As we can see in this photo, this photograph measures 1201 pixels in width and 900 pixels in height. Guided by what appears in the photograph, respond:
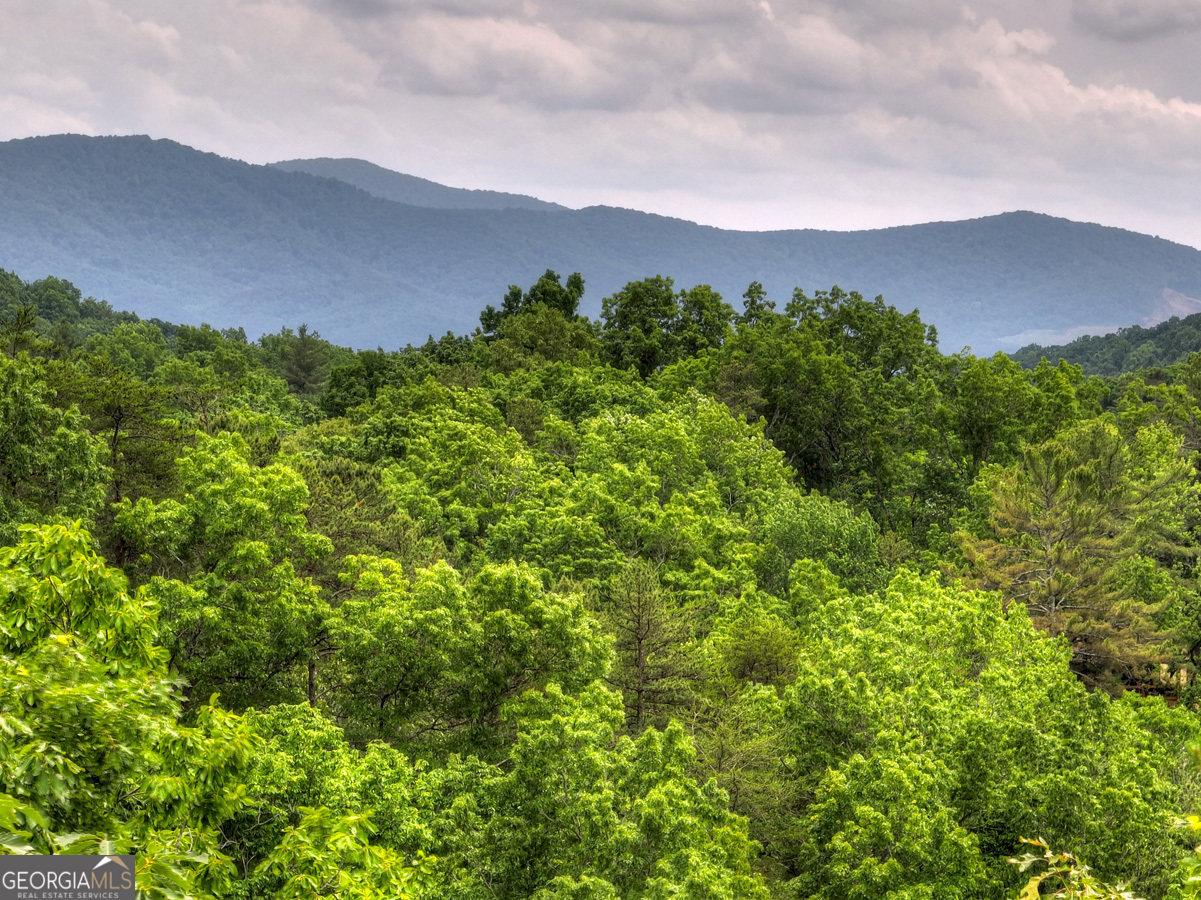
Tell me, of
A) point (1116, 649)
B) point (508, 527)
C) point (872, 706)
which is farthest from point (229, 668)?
point (1116, 649)

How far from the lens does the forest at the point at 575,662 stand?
23.4ft

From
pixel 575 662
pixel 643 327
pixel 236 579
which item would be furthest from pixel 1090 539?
pixel 643 327

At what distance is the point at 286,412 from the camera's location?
2958 inches

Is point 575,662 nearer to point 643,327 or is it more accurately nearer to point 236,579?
point 236,579

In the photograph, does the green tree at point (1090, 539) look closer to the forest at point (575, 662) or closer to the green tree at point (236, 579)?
the forest at point (575, 662)

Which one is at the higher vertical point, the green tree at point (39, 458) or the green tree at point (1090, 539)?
the green tree at point (39, 458)

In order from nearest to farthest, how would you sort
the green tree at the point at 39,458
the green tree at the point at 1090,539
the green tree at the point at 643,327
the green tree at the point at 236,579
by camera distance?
the green tree at the point at 236,579, the green tree at the point at 39,458, the green tree at the point at 1090,539, the green tree at the point at 643,327

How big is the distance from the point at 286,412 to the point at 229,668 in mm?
59059

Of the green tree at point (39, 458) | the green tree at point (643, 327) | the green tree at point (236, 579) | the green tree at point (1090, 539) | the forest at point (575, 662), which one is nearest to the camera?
the forest at point (575, 662)

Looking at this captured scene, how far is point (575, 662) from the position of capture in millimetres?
19578

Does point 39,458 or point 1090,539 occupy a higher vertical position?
point 39,458

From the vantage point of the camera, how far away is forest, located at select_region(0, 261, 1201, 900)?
23.4 feet

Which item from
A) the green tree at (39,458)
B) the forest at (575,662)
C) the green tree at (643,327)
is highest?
the green tree at (643,327)

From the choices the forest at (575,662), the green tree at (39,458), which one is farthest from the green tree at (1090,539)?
the green tree at (39,458)
